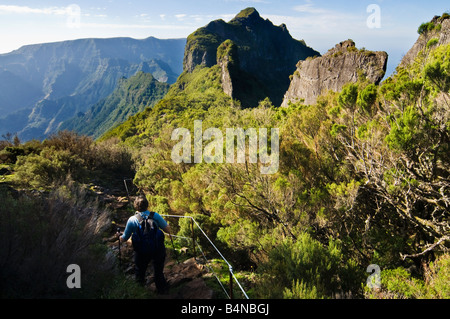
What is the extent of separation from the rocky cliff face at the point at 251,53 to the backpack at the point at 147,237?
75.0m

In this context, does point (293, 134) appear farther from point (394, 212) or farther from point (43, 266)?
point (43, 266)

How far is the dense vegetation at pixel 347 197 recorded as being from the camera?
234 inches

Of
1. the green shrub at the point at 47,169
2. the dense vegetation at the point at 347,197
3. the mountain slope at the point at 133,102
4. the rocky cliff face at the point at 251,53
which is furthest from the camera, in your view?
the mountain slope at the point at 133,102

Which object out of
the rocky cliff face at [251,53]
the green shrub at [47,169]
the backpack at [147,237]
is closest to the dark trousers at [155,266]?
the backpack at [147,237]

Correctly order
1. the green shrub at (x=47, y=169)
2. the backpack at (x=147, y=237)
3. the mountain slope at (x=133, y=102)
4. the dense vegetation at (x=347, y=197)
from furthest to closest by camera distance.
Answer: the mountain slope at (x=133, y=102)
the green shrub at (x=47, y=169)
the dense vegetation at (x=347, y=197)
the backpack at (x=147, y=237)

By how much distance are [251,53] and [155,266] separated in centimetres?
14157

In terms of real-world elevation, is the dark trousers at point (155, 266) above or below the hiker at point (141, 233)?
below

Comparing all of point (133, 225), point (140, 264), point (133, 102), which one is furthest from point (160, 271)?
point (133, 102)

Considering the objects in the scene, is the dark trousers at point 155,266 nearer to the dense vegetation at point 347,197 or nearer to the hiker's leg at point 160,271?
the hiker's leg at point 160,271

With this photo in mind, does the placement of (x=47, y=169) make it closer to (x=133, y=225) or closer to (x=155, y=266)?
(x=133, y=225)

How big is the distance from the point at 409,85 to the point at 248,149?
5.20 metres

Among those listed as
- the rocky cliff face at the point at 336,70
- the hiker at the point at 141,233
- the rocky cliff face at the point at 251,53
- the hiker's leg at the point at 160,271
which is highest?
the rocky cliff face at the point at 251,53

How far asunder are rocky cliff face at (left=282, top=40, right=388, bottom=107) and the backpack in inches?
865

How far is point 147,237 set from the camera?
4645mm
